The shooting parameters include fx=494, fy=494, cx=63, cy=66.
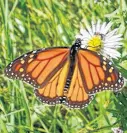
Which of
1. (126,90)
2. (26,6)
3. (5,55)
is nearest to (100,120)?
(126,90)

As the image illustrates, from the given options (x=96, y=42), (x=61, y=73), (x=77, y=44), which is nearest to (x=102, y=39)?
(x=96, y=42)

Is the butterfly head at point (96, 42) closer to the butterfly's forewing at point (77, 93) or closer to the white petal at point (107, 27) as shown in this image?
the white petal at point (107, 27)

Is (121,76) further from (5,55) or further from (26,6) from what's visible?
(26,6)

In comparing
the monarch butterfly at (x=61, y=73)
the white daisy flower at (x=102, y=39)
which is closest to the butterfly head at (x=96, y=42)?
the white daisy flower at (x=102, y=39)

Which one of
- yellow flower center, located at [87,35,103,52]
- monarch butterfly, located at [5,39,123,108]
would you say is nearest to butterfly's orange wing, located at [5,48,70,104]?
monarch butterfly, located at [5,39,123,108]

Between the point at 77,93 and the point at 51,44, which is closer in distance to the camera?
the point at 77,93

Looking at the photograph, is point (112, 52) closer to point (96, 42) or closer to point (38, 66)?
point (96, 42)

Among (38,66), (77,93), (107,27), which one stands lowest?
(77,93)
